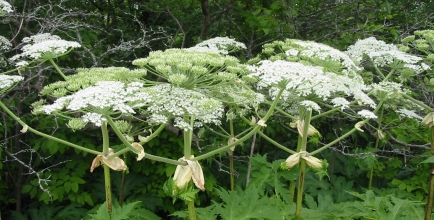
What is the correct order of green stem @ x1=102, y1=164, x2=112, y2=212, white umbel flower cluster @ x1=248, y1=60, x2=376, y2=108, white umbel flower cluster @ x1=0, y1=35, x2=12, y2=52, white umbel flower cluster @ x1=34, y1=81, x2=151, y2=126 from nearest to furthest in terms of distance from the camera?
white umbel flower cluster @ x1=34, y1=81, x2=151, y2=126
white umbel flower cluster @ x1=248, y1=60, x2=376, y2=108
green stem @ x1=102, y1=164, x2=112, y2=212
white umbel flower cluster @ x1=0, y1=35, x2=12, y2=52

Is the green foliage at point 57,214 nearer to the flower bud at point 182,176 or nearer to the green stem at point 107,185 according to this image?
the green stem at point 107,185

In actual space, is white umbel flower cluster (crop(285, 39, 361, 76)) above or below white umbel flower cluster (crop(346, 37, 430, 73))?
above

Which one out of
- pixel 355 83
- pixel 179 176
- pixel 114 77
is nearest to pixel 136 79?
pixel 114 77

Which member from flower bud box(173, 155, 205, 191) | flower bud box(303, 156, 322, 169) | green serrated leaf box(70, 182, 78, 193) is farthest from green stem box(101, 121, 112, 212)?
green serrated leaf box(70, 182, 78, 193)

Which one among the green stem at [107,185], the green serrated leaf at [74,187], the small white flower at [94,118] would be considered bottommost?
the green serrated leaf at [74,187]

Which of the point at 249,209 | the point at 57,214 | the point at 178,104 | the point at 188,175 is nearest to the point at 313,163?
the point at 249,209

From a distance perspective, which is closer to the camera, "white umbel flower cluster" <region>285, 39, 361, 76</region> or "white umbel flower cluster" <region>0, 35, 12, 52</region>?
"white umbel flower cluster" <region>285, 39, 361, 76</region>

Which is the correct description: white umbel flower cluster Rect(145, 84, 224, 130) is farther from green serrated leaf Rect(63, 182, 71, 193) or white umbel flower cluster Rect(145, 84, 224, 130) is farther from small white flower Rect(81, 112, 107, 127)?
green serrated leaf Rect(63, 182, 71, 193)

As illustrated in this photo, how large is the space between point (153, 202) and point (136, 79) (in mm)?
2563

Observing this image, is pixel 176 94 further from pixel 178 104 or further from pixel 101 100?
pixel 101 100

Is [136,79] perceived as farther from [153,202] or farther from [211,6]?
[211,6]

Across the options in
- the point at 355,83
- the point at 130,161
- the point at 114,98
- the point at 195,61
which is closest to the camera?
the point at 114,98

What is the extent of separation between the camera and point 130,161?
5.08 meters

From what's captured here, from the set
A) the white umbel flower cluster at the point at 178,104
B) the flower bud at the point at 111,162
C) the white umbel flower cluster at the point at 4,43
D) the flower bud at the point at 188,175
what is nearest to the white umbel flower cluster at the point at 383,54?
the white umbel flower cluster at the point at 178,104
